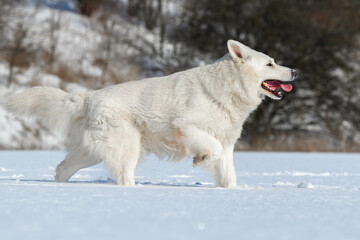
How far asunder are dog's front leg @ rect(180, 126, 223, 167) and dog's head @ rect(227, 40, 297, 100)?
0.81 m

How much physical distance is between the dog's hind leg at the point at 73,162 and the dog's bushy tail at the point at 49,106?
27 centimetres

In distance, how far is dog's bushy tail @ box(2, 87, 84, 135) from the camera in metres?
5.90

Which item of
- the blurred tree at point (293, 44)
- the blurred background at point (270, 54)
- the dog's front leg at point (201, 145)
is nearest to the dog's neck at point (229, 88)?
the dog's front leg at point (201, 145)

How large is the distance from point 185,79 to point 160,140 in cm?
72

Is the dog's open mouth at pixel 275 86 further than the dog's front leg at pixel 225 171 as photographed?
Yes

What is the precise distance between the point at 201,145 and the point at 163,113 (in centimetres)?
56

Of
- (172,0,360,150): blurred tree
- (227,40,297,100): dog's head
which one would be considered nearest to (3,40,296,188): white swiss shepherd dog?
(227,40,297,100): dog's head

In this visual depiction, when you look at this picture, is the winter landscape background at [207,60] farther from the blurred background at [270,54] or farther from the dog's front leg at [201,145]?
the dog's front leg at [201,145]

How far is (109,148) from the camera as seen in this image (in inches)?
219

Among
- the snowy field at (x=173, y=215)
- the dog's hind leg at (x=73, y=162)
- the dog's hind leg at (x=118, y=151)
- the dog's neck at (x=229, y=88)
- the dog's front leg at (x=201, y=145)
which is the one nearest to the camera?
the snowy field at (x=173, y=215)

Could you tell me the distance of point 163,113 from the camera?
568 cm

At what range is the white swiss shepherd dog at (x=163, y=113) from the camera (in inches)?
220

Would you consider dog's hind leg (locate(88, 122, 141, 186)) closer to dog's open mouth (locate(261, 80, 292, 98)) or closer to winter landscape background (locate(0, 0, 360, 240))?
dog's open mouth (locate(261, 80, 292, 98))

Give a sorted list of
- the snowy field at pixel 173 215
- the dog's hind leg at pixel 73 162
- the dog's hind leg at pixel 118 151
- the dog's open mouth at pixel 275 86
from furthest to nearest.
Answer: the dog's open mouth at pixel 275 86, the dog's hind leg at pixel 73 162, the dog's hind leg at pixel 118 151, the snowy field at pixel 173 215
